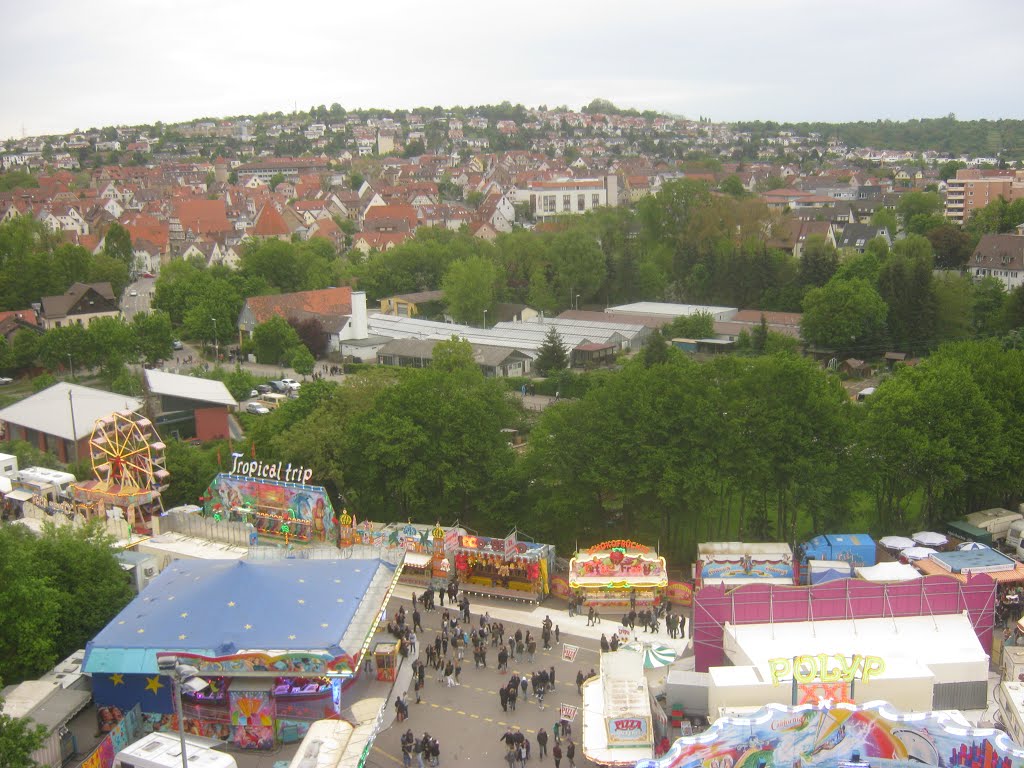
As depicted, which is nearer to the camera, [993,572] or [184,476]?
[993,572]

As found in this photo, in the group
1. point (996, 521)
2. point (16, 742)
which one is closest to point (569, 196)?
point (996, 521)

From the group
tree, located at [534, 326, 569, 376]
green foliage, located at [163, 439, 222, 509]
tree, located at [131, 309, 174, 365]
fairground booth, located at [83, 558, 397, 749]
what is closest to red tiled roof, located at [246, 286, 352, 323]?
tree, located at [131, 309, 174, 365]

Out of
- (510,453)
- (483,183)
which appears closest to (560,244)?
(510,453)

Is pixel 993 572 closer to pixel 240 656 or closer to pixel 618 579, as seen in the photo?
pixel 618 579

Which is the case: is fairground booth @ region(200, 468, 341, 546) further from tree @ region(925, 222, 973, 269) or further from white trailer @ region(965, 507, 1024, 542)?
tree @ region(925, 222, 973, 269)

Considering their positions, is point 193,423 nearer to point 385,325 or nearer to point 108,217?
point 385,325

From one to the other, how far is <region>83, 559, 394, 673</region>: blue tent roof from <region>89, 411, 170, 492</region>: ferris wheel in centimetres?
714

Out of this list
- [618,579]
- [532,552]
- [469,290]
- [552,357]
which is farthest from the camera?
[469,290]

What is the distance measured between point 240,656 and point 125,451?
1266 cm

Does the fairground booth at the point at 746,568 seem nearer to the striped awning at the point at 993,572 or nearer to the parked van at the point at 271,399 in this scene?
the striped awning at the point at 993,572

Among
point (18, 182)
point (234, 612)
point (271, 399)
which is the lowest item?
point (271, 399)

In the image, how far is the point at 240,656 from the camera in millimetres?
19062

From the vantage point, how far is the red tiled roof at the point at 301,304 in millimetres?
61062

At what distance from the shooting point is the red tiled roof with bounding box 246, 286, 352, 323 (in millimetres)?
61062
